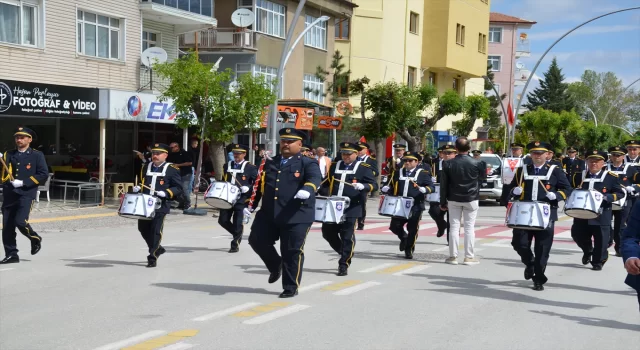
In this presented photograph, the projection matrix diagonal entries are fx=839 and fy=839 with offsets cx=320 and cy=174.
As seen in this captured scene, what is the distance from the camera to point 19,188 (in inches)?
486

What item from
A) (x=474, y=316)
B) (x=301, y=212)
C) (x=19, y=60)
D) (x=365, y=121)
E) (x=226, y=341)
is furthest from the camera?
(x=365, y=121)

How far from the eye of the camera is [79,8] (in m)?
24.5

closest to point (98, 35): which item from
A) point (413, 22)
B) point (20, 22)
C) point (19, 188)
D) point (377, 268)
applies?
point (20, 22)

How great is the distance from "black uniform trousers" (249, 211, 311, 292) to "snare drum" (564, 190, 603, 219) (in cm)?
451

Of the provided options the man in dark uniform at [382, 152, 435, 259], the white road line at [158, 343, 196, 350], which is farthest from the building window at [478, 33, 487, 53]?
the white road line at [158, 343, 196, 350]

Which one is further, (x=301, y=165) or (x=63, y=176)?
(x=63, y=176)

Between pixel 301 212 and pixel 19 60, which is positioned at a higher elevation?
pixel 19 60

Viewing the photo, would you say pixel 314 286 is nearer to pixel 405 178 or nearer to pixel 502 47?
pixel 405 178

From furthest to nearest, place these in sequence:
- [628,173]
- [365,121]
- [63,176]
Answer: [365,121], [63,176], [628,173]

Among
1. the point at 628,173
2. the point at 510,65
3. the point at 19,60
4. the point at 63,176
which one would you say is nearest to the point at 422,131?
the point at 63,176

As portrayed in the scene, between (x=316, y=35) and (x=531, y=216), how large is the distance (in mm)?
32022

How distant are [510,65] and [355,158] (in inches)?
2814

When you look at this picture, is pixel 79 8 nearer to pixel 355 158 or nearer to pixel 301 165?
pixel 355 158

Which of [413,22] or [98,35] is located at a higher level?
[413,22]
